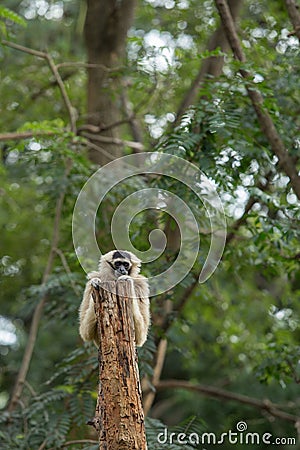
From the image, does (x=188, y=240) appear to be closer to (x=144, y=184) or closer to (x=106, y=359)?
(x=144, y=184)

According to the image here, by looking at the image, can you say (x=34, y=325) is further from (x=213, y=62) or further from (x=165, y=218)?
(x=213, y=62)

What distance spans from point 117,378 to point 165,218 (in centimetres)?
282

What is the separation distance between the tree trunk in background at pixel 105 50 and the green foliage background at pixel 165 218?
15.8 inches

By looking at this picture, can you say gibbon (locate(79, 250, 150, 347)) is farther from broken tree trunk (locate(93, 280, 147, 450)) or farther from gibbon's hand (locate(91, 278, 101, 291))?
broken tree trunk (locate(93, 280, 147, 450))

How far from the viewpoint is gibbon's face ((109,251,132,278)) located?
5.09 m

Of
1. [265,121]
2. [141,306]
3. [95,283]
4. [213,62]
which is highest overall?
[213,62]

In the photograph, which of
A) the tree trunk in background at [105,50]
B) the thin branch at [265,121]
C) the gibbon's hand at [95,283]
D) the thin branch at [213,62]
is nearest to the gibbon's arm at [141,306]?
the gibbon's hand at [95,283]

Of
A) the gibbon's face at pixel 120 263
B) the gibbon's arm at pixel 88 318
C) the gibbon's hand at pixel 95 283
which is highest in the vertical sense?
the gibbon's face at pixel 120 263

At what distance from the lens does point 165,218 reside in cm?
687

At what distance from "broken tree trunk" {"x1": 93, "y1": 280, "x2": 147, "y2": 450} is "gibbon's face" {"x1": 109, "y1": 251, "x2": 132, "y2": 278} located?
677 mm

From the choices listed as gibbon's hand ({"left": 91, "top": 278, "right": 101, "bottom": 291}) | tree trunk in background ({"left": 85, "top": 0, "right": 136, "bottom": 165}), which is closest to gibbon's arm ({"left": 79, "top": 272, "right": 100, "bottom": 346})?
gibbon's hand ({"left": 91, "top": 278, "right": 101, "bottom": 291})

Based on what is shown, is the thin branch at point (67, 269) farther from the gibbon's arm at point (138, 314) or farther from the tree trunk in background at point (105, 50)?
the tree trunk in background at point (105, 50)

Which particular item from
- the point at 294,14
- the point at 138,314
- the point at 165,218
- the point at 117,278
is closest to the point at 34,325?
the point at 165,218

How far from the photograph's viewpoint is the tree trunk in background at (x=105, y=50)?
9414mm
